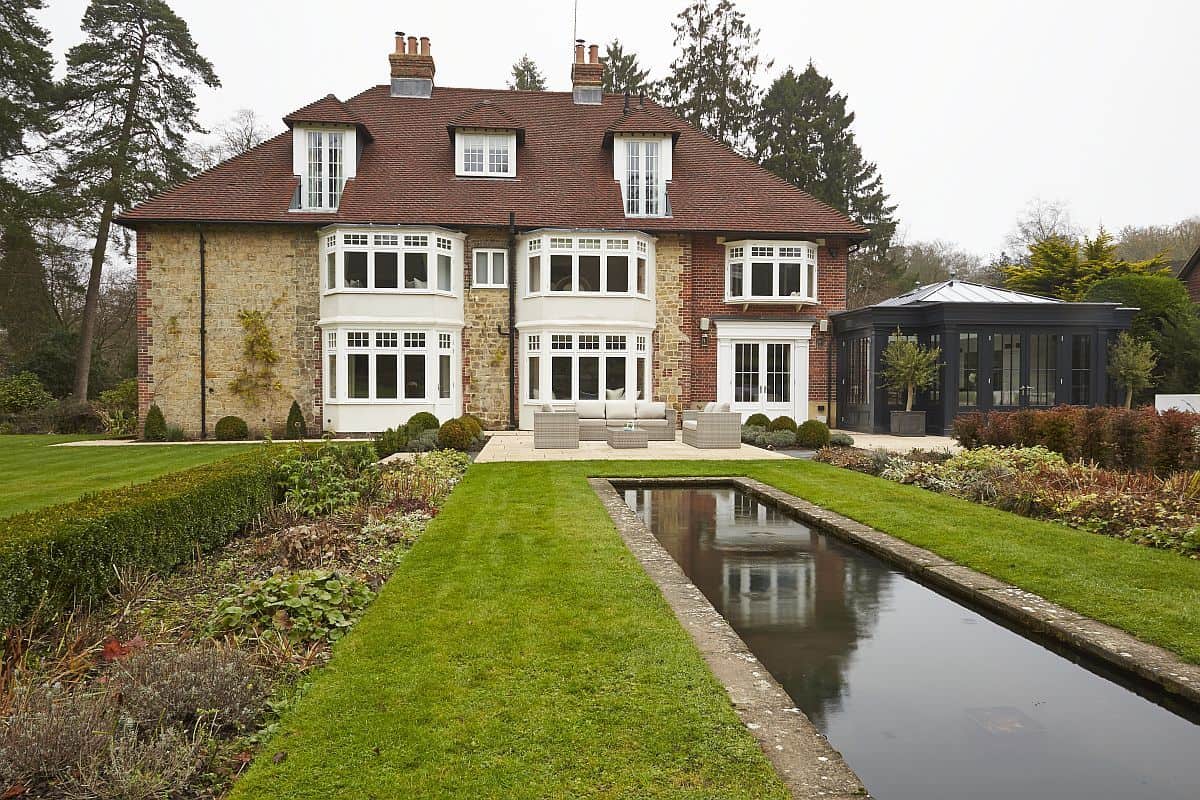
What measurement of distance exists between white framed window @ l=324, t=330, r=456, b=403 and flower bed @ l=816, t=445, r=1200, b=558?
36.7 ft

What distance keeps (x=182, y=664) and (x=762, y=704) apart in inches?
108

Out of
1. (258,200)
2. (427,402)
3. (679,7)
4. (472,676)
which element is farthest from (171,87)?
(472,676)

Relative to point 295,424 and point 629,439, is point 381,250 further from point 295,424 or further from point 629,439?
point 629,439

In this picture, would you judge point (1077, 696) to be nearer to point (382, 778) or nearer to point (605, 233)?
point (382, 778)

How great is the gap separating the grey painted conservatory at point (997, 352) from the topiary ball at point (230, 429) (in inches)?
626

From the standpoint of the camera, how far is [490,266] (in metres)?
20.2

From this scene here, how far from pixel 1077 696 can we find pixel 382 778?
11.4 ft

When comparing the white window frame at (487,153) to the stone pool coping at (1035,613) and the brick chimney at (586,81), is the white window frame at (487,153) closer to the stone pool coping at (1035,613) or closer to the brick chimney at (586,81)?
the brick chimney at (586,81)

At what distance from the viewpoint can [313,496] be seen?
833 cm

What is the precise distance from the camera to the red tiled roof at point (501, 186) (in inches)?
767

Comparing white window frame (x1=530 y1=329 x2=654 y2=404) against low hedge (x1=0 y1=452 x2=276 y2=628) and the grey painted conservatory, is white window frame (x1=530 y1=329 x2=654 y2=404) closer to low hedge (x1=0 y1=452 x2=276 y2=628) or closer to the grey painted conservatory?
the grey painted conservatory

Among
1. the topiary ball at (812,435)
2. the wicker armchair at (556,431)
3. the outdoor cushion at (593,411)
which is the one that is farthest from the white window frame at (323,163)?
the topiary ball at (812,435)

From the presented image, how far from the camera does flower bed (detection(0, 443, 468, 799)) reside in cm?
284

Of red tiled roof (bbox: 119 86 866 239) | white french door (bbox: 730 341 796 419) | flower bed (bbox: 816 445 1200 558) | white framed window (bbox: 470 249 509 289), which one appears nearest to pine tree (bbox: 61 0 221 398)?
red tiled roof (bbox: 119 86 866 239)
